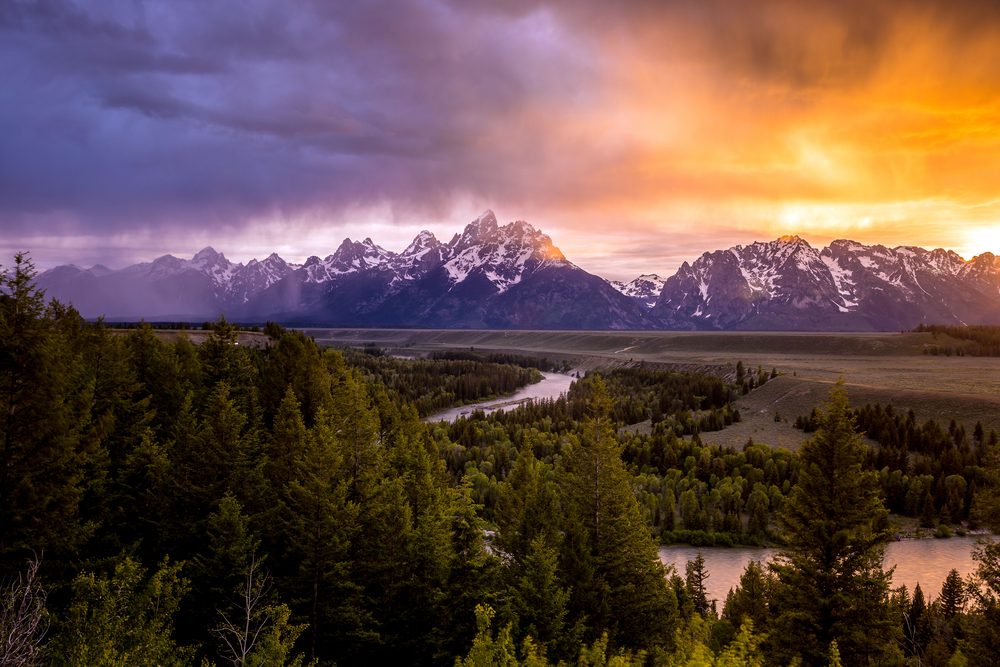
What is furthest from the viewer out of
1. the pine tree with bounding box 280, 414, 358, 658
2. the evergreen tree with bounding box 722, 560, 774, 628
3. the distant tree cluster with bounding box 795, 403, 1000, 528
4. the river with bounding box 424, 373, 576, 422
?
the river with bounding box 424, 373, 576, 422

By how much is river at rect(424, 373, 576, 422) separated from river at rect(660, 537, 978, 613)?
194ft

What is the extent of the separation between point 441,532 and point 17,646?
17.3 m

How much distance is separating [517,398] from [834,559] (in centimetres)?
12366

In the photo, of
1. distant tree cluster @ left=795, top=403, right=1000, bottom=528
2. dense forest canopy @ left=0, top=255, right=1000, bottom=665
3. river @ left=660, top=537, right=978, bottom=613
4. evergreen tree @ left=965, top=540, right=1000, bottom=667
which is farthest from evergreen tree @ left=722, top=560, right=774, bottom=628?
distant tree cluster @ left=795, top=403, right=1000, bottom=528

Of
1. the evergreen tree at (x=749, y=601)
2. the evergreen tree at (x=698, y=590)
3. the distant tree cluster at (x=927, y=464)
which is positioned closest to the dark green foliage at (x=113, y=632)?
the evergreen tree at (x=749, y=601)

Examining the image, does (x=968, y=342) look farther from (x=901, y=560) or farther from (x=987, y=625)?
(x=987, y=625)

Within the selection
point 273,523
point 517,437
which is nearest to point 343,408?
point 273,523

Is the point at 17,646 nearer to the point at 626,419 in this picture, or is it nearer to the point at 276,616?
the point at 276,616

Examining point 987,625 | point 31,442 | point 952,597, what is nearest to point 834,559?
point 987,625

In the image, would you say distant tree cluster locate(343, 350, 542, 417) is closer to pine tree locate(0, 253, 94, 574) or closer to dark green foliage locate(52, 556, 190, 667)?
pine tree locate(0, 253, 94, 574)

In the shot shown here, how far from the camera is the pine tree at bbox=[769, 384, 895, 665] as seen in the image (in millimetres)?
21156

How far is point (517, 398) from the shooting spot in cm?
14538

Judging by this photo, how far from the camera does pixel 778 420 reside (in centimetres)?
9238

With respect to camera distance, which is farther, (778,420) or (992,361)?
(992,361)
